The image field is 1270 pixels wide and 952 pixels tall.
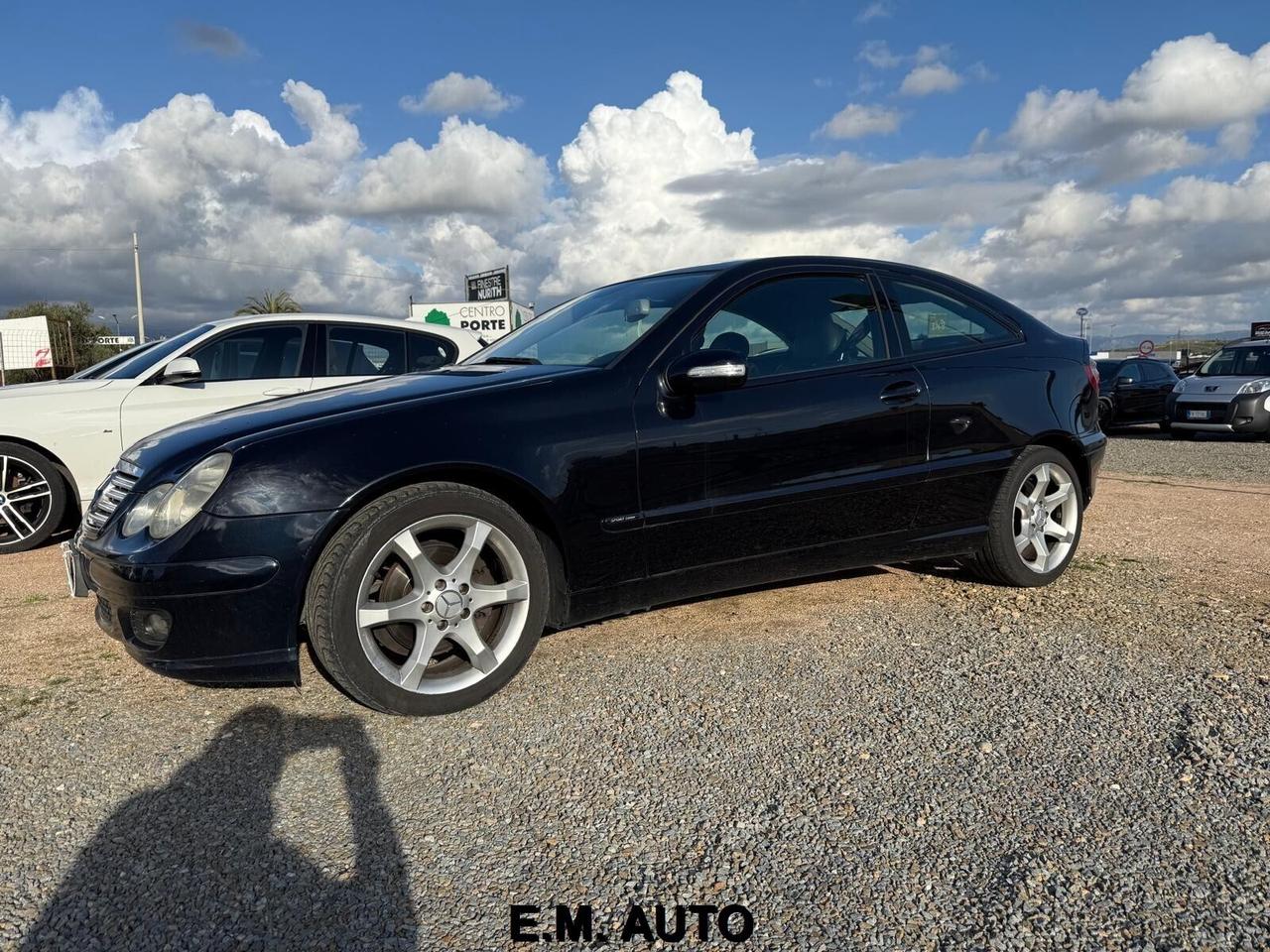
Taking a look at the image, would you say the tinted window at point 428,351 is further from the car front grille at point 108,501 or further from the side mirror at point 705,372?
the side mirror at point 705,372

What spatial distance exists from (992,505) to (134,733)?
3578mm

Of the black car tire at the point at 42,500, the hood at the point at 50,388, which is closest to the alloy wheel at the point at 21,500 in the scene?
the black car tire at the point at 42,500

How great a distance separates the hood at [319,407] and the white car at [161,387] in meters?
2.87

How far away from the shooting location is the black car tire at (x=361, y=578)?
2924 mm

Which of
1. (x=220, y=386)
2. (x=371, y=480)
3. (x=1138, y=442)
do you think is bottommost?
(x=1138, y=442)

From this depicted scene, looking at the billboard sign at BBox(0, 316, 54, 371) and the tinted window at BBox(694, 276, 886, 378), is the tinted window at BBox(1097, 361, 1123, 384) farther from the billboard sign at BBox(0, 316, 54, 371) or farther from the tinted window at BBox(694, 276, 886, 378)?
the billboard sign at BBox(0, 316, 54, 371)

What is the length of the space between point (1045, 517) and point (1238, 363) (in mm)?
13316

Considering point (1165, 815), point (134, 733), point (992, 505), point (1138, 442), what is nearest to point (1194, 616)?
point (992, 505)

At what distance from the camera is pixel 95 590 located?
3172mm

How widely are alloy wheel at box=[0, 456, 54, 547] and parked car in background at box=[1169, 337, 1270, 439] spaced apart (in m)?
15.3

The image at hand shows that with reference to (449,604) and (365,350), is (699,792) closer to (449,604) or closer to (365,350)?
(449,604)

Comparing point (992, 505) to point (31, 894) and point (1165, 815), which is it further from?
point (31, 894)

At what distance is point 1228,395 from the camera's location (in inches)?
566

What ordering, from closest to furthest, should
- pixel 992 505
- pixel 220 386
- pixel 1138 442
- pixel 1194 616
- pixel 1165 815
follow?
pixel 1165 815, pixel 1194 616, pixel 992 505, pixel 220 386, pixel 1138 442
